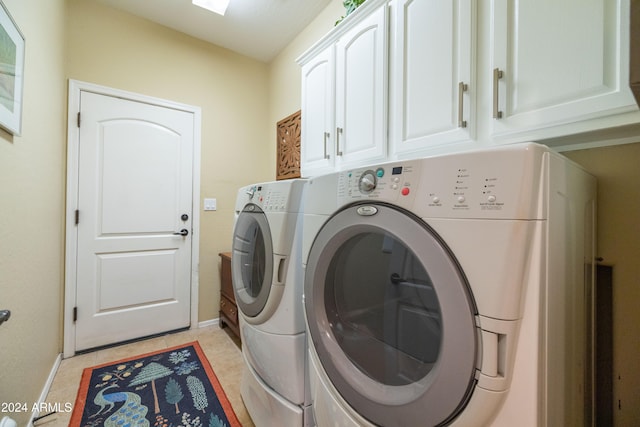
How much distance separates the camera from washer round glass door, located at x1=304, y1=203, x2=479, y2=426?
1.81 feet

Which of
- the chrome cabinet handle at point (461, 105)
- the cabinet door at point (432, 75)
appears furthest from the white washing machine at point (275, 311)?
the chrome cabinet handle at point (461, 105)

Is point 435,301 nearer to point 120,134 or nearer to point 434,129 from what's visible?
point 434,129

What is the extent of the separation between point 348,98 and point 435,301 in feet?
3.68

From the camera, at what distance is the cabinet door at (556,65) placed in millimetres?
667

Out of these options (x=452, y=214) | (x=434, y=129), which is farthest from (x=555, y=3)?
(x=452, y=214)

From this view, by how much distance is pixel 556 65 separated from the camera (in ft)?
2.44

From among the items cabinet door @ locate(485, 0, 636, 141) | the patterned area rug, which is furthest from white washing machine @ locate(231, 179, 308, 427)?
cabinet door @ locate(485, 0, 636, 141)

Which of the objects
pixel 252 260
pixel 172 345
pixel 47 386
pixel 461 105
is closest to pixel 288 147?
pixel 252 260

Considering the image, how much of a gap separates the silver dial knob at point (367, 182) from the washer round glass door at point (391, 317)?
45 mm

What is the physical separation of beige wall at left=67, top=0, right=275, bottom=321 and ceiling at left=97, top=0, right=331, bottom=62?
0.33 feet

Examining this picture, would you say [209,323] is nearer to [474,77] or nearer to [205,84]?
[205,84]

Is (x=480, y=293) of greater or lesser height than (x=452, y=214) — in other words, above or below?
below

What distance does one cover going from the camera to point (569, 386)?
25.3 inches

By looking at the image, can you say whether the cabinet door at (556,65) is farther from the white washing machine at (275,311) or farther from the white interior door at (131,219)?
the white interior door at (131,219)
